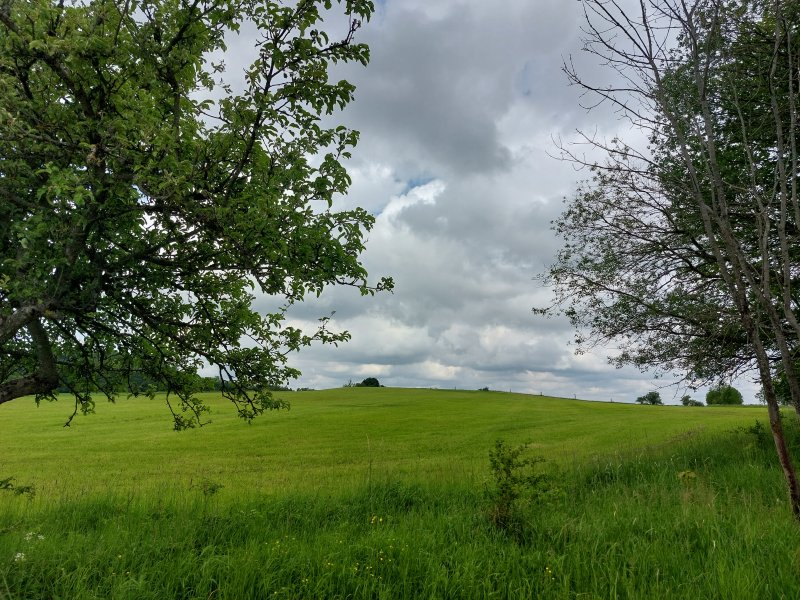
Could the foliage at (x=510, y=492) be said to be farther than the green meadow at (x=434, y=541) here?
Yes

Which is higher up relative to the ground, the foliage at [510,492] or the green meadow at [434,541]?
the foliage at [510,492]

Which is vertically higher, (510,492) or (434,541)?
(510,492)

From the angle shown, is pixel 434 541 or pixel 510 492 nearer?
pixel 434 541

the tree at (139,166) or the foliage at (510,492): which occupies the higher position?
the tree at (139,166)

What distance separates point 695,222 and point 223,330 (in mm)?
10752

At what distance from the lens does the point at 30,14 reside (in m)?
4.73

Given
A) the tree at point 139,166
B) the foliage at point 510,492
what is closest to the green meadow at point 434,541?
the foliage at point 510,492

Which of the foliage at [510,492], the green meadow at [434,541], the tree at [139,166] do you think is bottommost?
the green meadow at [434,541]

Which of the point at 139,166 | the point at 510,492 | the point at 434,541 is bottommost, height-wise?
the point at 434,541

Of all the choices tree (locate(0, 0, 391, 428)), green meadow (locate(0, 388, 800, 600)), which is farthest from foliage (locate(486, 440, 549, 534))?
tree (locate(0, 0, 391, 428))

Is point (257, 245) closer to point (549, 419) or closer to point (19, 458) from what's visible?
point (19, 458)

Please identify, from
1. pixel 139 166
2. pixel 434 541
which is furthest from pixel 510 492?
pixel 139 166

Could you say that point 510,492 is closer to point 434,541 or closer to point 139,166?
point 434,541

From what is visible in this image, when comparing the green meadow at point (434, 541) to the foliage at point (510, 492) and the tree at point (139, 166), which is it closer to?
the foliage at point (510, 492)
